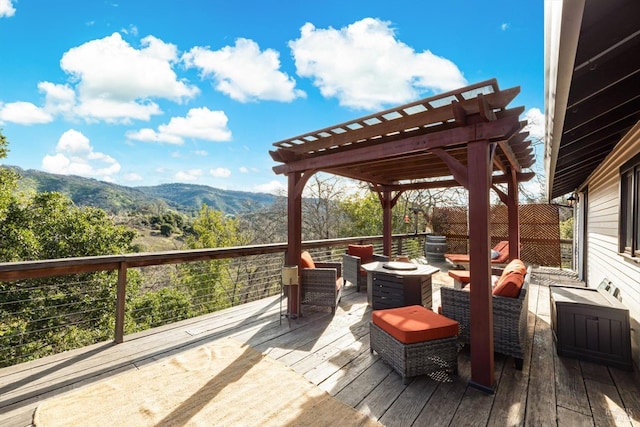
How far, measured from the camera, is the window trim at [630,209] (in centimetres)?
286

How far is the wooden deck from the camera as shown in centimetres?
204

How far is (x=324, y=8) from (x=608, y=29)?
287 inches

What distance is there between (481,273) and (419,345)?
79 centimetres

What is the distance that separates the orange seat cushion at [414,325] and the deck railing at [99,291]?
7.81ft

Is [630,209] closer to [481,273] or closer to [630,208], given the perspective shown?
[630,208]

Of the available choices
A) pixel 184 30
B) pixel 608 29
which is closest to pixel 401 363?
pixel 608 29

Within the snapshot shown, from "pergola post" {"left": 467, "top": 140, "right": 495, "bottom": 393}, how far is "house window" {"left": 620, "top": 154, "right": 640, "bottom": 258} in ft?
5.38

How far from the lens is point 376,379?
2490 millimetres

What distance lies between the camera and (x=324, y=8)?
715cm

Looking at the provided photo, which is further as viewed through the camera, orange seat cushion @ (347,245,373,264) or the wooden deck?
orange seat cushion @ (347,245,373,264)

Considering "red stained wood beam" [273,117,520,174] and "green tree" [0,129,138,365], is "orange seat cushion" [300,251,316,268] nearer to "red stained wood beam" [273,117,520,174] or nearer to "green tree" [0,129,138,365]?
"red stained wood beam" [273,117,520,174]

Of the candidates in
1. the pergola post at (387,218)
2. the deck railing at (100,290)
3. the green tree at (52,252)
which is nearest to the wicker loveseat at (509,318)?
the deck railing at (100,290)

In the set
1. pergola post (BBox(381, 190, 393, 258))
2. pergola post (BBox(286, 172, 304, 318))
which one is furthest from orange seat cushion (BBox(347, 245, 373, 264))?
pergola post (BBox(286, 172, 304, 318))

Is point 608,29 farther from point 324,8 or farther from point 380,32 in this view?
point 324,8
